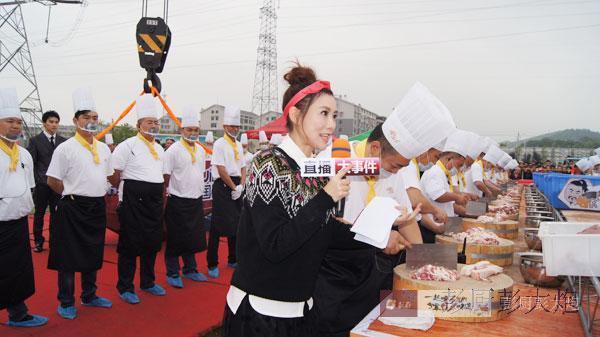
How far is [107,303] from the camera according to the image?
404 cm

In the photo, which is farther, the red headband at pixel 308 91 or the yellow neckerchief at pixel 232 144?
the yellow neckerchief at pixel 232 144

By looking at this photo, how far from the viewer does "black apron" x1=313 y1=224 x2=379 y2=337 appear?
221cm

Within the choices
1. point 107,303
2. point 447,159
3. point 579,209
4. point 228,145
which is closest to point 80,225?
point 107,303

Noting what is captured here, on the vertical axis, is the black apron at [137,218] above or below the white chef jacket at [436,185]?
below

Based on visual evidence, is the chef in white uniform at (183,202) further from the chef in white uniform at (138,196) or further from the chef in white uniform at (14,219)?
the chef in white uniform at (14,219)

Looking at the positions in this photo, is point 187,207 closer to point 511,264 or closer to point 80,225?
point 80,225

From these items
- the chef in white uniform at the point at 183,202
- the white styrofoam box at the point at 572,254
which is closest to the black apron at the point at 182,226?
the chef in white uniform at the point at 183,202

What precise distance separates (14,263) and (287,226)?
2.95m

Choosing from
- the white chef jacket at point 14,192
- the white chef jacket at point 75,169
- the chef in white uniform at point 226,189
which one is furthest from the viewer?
the chef in white uniform at point 226,189

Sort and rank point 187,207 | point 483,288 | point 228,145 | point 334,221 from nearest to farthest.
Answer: point 334,221
point 483,288
point 187,207
point 228,145

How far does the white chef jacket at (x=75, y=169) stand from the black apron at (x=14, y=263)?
43 cm

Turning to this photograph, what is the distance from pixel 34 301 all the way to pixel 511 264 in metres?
4.03

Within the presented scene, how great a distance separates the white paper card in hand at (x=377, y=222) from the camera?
184 cm

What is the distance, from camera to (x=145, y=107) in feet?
14.6
